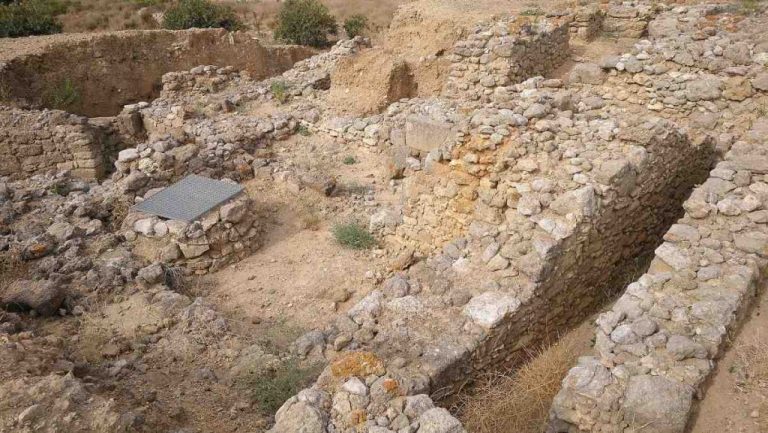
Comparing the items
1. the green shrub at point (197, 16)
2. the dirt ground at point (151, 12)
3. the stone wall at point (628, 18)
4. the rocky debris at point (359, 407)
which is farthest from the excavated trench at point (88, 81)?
the stone wall at point (628, 18)

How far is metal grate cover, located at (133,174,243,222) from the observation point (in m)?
6.34

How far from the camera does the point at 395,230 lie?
640 centimetres

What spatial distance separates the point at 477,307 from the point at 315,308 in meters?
1.92

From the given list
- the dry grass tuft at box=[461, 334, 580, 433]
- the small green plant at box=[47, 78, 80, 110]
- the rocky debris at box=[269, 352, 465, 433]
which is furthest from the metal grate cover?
the small green plant at box=[47, 78, 80, 110]

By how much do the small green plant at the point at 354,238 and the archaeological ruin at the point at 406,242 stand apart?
0.03 meters

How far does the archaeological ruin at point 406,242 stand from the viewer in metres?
3.39

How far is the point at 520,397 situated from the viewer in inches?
145

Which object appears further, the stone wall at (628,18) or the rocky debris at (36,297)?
the stone wall at (628,18)

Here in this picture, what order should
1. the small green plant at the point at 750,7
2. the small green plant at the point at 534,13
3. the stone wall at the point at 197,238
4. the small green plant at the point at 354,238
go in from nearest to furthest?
the stone wall at the point at 197,238 → the small green plant at the point at 354,238 → the small green plant at the point at 750,7 → the small green plant at the point at 534,13

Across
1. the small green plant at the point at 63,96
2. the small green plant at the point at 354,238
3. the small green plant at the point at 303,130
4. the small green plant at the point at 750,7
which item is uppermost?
the small green plant at the point at 63,96

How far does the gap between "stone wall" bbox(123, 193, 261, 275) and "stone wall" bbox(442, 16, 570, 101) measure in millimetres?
4215

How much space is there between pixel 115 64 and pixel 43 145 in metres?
4.08

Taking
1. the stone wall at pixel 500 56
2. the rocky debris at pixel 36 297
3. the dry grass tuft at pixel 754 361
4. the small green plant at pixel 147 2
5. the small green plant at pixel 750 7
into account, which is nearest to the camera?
the dry grass tuft at pixel 754 361

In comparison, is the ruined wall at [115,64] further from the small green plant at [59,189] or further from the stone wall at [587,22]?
the stone wall at [587,22]
